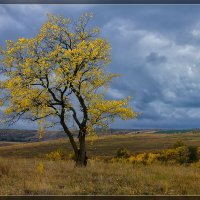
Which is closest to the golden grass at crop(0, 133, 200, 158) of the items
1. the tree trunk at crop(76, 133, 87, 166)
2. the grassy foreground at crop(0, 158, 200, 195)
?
the tree trunk at crop(76, 133, 87, 166)

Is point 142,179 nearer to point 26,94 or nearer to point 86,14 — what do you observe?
point 26,94

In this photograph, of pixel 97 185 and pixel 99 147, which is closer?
pixel 97 185

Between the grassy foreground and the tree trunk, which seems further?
the tree trunk

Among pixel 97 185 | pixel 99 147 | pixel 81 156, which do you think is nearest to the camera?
pixel 97 185

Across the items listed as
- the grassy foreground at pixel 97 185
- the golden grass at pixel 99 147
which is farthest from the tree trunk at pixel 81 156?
the golden grass at pixel 99 147

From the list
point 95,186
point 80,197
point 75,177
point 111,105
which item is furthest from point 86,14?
point 80,197

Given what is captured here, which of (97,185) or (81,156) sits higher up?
(81,156)

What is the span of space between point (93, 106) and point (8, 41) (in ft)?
23.7

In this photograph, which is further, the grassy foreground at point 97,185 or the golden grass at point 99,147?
the golden grass at point 99,147

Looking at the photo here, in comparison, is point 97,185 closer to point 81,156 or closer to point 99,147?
point 81,156

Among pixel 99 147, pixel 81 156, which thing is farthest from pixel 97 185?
pixel 99 147

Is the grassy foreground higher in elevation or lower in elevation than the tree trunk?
lower

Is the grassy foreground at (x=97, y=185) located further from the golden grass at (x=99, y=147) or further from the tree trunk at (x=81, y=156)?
the golden grass at (x=99, y=147)

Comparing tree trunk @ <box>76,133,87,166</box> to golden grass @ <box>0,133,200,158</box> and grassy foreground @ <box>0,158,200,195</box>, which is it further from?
golden grass @ <box>0,133,200,158</box>
